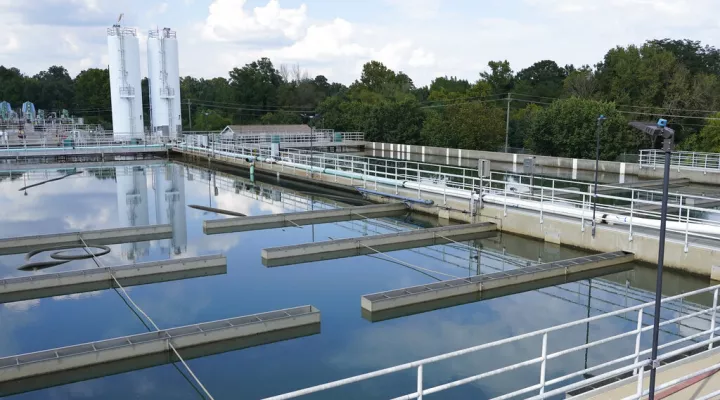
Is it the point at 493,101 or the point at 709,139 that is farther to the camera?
the point at 493,101

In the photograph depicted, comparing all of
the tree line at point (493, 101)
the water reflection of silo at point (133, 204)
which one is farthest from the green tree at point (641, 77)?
the water reflection of silo at point (133, 204)

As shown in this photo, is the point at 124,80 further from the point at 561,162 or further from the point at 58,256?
the point at 58,256

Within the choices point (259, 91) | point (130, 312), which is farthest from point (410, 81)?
point (130, 312)

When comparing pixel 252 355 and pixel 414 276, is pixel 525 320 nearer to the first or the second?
pixel 414 276

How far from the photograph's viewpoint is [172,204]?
24.9 meters

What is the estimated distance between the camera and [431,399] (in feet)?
27.8

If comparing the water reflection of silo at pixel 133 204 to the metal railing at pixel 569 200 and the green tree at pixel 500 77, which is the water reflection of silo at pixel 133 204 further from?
the green tree at pixel 500 77

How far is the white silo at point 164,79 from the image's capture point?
51.8m

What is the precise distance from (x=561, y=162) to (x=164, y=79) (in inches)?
1360

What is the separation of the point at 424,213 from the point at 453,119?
31770 millimetres

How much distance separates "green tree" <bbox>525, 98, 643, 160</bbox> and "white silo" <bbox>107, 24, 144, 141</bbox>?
33275 mm

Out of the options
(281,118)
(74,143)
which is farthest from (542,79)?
(74,143)

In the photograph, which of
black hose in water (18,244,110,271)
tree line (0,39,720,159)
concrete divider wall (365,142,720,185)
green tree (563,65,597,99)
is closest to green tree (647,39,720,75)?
tree line (0,39,720,159)

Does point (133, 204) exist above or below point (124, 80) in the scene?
below
